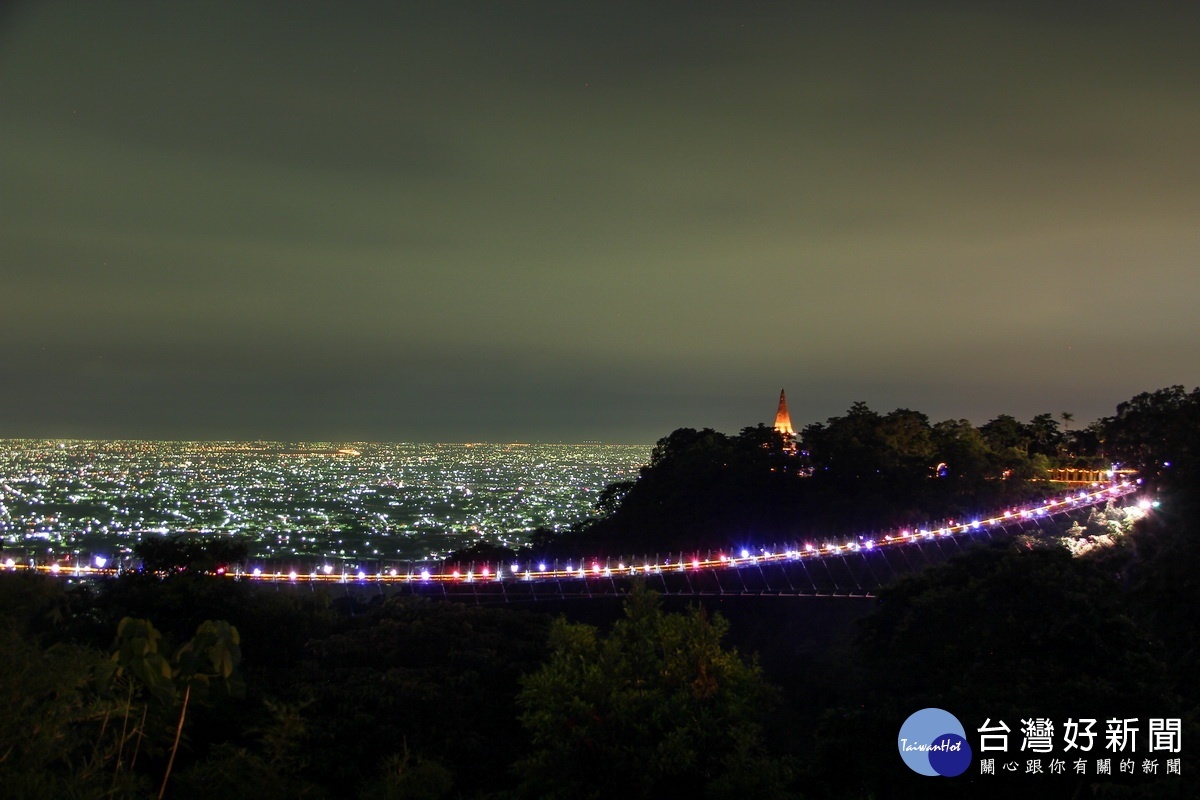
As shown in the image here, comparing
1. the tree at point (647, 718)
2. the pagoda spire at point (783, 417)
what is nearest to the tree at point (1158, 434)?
the tree at point (647, 718)

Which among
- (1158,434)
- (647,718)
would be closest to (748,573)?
(1158,434)

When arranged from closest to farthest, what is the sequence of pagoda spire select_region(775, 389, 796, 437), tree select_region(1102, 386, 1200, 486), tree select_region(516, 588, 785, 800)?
tree select_region(516, 588, 785, 800), tree select_region(1102, 386, 1200, 486), pagoda spire select_region(775, 389, 796, 437)

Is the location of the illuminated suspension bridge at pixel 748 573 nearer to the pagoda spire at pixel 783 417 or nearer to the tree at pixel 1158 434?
the tree at pixel 1158 434

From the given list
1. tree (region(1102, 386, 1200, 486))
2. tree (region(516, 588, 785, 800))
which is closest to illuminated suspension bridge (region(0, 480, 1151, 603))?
tree (region(1102, 386, 1200, 486))

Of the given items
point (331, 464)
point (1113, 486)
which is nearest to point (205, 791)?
point (1113, 486)

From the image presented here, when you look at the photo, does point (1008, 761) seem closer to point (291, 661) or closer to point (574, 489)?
point (291, 661)

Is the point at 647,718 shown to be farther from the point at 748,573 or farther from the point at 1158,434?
the point at 748,573

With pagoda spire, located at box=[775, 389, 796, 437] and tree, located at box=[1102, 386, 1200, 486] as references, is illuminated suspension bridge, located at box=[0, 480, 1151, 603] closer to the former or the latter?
tree, located at box=[1102, 386, 1200, 486]

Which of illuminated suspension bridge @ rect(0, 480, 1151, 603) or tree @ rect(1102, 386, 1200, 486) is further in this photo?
illuminated suspension bridge @ rect(0, 480, 1151, 603)
